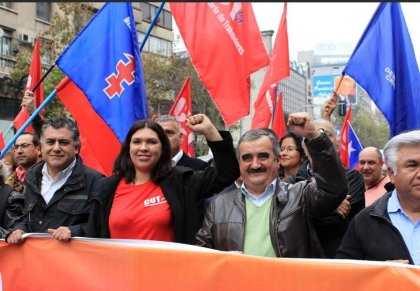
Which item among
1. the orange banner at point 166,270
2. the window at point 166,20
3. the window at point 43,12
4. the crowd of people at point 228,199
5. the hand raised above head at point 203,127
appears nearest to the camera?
the orange banner at point 166,270

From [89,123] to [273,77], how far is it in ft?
8.61

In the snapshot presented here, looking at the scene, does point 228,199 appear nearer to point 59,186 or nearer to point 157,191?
point 157,191

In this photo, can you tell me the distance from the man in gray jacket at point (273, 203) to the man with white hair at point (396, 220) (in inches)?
7.1

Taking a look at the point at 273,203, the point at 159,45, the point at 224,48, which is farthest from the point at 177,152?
the point at 159,45

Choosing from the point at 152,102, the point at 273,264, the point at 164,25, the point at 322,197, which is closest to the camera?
the point at 273,264

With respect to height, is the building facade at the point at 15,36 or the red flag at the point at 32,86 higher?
the building facade at the point at 15,36

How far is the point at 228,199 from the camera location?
3109 millimetres

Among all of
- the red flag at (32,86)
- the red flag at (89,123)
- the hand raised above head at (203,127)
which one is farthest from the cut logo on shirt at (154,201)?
the red flag at (32,86)

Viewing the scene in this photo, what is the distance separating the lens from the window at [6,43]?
24206mm

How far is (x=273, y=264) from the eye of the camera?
103 inches

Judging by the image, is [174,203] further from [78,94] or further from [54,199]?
[78,94]

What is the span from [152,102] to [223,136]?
2030cm

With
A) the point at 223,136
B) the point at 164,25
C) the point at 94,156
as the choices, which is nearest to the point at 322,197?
the point at 223,136

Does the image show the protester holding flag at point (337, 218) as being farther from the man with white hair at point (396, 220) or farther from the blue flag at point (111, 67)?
the blue flag at point (111, 67)
